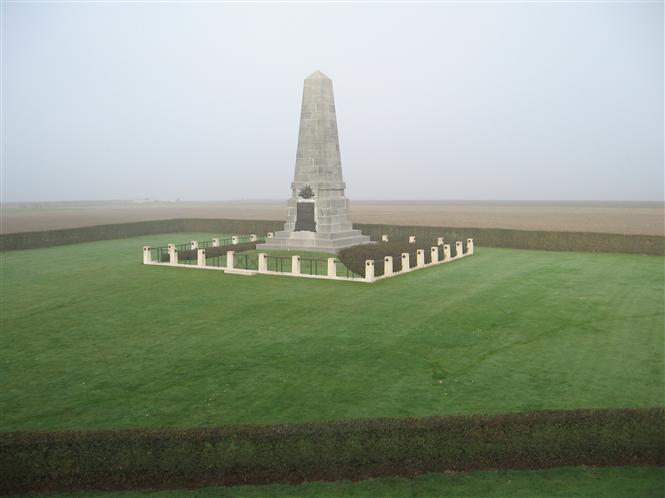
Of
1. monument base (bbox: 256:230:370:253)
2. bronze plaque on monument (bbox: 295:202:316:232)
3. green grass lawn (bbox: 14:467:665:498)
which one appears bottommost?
green grass lawn (bbox: 14:467:665:498)

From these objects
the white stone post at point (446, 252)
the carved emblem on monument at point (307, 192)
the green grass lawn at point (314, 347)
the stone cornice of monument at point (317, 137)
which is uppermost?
the stone cornice of monument at point (317, 137)

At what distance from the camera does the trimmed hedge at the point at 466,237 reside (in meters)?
35.6

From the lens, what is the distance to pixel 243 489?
8.66 m

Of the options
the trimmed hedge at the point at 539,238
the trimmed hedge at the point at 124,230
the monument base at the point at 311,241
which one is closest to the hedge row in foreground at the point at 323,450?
the monument base at the point at 311,241

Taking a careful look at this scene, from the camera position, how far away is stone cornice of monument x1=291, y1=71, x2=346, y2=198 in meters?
33.5

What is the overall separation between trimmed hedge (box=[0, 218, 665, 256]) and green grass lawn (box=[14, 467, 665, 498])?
29.8m

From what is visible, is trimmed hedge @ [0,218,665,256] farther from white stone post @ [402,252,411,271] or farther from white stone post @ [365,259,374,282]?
white stone post @ [365,259,374,282]

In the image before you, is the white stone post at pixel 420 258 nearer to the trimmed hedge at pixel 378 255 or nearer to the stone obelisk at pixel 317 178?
the trimmed hedge at pixel 378 255

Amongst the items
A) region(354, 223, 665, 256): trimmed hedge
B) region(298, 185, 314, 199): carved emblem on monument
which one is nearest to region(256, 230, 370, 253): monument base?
region(298, 185, 314, 199): carved emblem on monument

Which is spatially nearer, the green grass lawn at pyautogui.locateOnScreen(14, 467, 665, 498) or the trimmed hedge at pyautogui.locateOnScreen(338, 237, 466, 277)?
the green grass lawn at pyautogui.locateOnScreen(14, 467, 665, 498)

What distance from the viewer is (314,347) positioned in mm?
14961

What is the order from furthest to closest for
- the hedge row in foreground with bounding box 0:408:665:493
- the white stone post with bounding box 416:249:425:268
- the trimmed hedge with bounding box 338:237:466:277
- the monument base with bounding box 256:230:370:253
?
1. the monument base with bounding box 256:230:370:253
2. the white stone post with bounding box 416:249:425:268
3. the trimmed hedge with bounding box 338:237:466:277
4. the hedge row in foreground with bounding box 0:408:665:493

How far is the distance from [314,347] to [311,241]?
63.1 ft

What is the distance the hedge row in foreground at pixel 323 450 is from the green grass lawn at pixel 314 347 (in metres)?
1.61
